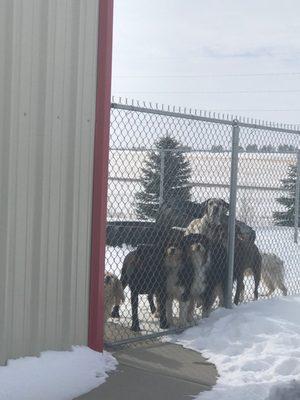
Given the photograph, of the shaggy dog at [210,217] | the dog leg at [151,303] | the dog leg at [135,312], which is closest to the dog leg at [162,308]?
the dog leg at [151,303]

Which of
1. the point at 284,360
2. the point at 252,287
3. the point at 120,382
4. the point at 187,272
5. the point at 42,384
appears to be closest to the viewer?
the point at 42,384

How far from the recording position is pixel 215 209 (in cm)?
717

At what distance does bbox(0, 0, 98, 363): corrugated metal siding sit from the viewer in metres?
4.14

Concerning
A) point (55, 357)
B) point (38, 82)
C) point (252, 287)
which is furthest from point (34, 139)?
point (252, 287)

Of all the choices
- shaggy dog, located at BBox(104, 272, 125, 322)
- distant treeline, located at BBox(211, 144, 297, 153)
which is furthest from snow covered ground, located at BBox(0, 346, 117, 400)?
distant treeline, located at BBox(211, 144, 297, 153)

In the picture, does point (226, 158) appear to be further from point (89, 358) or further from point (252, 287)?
point (89, 358)

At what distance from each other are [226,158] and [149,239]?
9.94ft

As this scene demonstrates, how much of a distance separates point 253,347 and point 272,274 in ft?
7.61

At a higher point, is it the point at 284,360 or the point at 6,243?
the point at 6,243

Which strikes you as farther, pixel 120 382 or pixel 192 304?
pixel 192 304

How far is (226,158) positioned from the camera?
9.02 meters

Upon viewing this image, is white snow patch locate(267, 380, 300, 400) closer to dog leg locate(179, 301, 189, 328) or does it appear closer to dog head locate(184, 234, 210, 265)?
dog leg locate(179, 301, 189, 328)

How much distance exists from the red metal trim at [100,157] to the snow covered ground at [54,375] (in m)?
0.30

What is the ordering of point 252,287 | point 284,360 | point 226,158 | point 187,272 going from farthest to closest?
point 226,158
point 252,287
point 187,272
point 284,360
